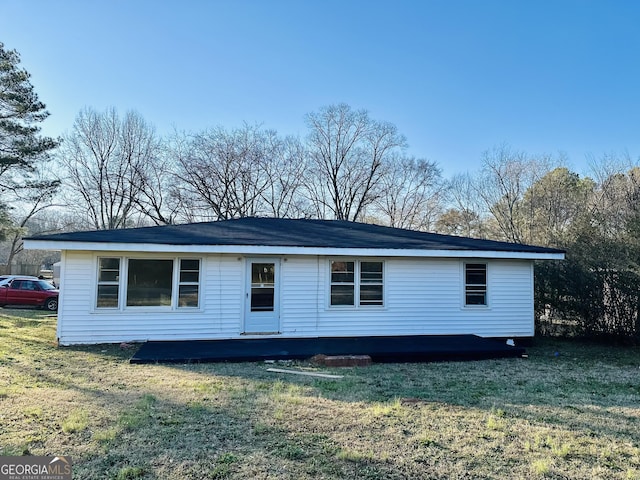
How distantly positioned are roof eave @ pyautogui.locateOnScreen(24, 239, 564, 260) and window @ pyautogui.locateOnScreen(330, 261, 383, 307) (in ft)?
1.73

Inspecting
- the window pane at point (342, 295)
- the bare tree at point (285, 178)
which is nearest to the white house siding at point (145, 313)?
the window pane at point (342, 295)

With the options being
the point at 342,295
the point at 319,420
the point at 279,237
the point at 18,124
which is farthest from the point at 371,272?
the point at 18,124

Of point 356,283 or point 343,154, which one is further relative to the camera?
point 343,154

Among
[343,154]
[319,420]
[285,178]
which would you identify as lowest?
[319,420]

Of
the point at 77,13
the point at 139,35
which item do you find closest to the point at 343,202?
the point at 139,35

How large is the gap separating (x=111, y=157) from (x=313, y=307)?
82.7 feet

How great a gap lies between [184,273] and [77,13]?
798 cm

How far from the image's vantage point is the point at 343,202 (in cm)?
3161

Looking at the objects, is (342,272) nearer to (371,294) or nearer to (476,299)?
(371,294)

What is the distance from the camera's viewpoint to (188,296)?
923 centimetres

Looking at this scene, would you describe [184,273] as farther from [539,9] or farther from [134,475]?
[539,9]

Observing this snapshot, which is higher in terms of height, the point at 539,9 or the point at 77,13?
the point at 539,9

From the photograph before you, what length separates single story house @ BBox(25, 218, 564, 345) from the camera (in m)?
8.75

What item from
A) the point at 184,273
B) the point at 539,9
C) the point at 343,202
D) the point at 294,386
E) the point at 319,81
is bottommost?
the point at 294,386
